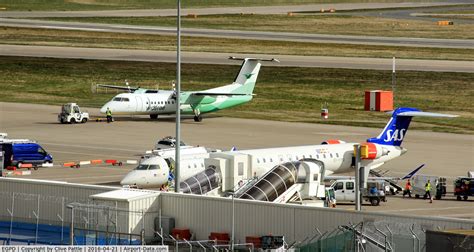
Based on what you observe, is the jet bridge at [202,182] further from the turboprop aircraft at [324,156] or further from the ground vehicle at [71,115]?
the ground vehicle at [71,115]

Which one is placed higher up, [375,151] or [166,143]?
[375,151]

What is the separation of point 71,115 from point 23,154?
943 inches

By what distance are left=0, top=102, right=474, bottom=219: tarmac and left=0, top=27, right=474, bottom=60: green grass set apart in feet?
180

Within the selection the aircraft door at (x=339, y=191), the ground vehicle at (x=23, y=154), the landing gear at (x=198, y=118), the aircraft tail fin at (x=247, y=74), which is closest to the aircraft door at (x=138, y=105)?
the landing gear at (x=198, y=118)

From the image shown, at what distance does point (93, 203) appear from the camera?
52.3 meters

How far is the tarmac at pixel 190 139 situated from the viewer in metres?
81.8

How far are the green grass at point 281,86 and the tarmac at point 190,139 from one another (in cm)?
507

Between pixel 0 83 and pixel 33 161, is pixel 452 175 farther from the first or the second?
pixel 0 83

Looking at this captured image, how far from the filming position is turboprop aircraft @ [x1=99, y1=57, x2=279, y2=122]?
109625 mm

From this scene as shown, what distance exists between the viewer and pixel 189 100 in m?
112

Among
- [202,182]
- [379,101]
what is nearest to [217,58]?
[379,101]

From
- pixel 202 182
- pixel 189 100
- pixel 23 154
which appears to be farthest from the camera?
pixel 189 100

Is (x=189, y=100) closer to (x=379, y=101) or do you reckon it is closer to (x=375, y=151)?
(x=379, y=101)

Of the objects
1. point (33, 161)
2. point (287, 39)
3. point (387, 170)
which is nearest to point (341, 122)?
point (387, 170)
